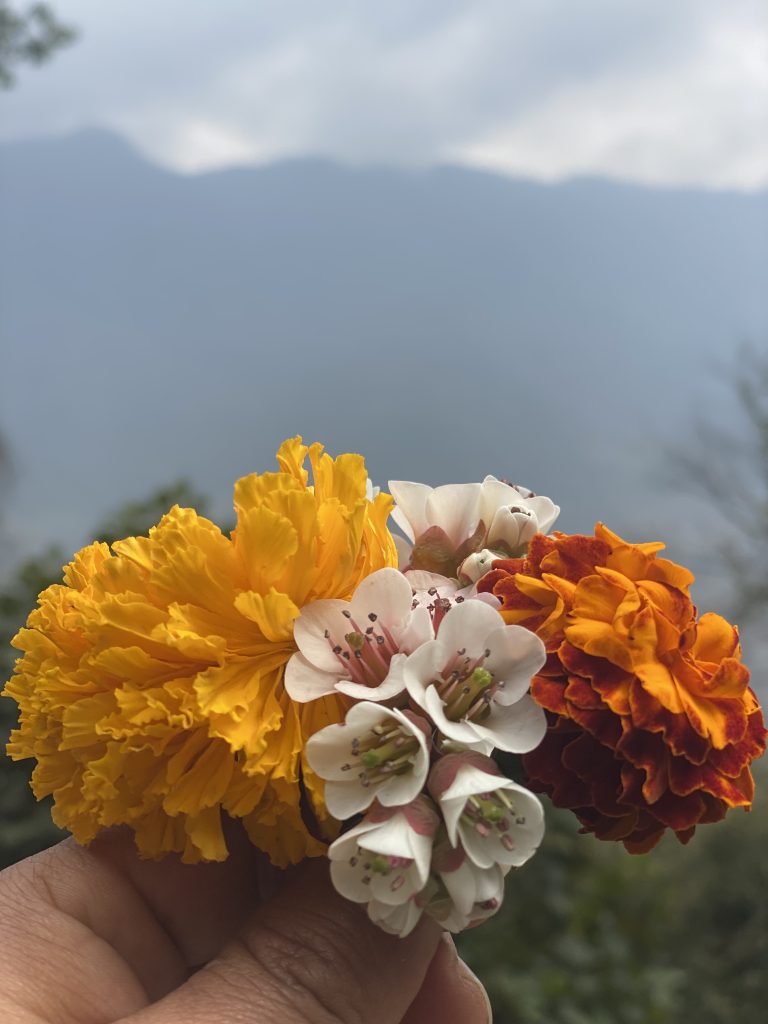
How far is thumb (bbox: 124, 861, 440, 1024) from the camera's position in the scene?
63 centimetres

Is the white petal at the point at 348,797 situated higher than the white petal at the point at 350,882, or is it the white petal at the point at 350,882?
the white petal at the point at 348,797

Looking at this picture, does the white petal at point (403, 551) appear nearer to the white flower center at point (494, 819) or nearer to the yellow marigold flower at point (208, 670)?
the yellow marigold flower at point (208, 670)

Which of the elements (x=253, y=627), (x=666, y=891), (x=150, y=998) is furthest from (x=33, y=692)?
(x=666, y=891)

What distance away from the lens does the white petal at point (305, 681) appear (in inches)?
22.3

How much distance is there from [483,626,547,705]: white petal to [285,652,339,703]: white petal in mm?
101

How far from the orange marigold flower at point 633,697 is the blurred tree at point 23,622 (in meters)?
1.02

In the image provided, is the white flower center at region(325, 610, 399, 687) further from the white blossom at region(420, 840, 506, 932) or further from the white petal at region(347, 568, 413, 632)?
the white blossom at region(420, 840, 506, 932)

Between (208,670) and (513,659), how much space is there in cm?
19

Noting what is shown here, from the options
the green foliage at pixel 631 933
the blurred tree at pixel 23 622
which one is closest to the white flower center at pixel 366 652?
the blurred tree at pixel 23 622

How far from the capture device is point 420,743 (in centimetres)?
52

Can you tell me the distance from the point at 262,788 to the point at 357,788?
0.06m

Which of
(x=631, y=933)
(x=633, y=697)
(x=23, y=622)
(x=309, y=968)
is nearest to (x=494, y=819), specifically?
(x=633, y=697)

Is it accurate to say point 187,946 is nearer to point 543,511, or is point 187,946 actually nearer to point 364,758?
point 364,758

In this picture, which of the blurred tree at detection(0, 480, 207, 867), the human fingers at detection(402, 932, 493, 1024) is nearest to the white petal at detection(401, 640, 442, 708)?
the human fingers at detection(402, 932, 493, 1024)
